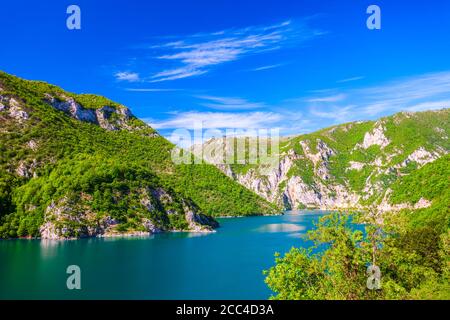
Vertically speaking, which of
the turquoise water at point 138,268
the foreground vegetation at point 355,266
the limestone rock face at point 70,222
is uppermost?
the foreground vegetation at point 355,266

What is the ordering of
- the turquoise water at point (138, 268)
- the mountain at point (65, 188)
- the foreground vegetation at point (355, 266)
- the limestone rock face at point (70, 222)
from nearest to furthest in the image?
the foreground vegetation at point (355, 266) → the turquoise water at point (138, 268) → the limestone rock face at point (70, 222) → the mountain at point (65, 188)

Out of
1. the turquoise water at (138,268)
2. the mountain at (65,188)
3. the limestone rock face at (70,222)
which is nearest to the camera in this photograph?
the turquoise water at (138,268)

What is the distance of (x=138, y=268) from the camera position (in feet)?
247

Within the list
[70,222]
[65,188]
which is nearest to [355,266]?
[70,222]

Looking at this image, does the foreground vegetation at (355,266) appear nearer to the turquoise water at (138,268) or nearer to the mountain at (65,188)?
the turquoise water at (138,268)

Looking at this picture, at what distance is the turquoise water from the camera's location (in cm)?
5697

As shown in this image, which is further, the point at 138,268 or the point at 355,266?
the point at 138,268

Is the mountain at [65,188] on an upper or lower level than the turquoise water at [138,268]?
upper

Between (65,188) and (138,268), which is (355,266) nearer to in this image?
(138,268)

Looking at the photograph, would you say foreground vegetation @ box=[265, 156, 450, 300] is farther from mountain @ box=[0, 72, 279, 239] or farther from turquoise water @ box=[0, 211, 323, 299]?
mountain @ box=[0, 72, 279, 239]

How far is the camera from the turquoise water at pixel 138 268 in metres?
57.0

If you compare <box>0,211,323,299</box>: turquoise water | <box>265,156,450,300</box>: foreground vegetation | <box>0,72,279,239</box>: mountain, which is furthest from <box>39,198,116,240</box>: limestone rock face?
<box>265,156,450,300</box>: foreground vegetation

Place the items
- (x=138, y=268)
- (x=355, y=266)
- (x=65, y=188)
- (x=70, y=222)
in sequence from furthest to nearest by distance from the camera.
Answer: (x=65, y=188), (x=70, y=222), (x=138, y=268), (x=355, y=266)

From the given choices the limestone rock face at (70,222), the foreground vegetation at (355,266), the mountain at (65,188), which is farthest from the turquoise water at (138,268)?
the mountain at (65,188)
